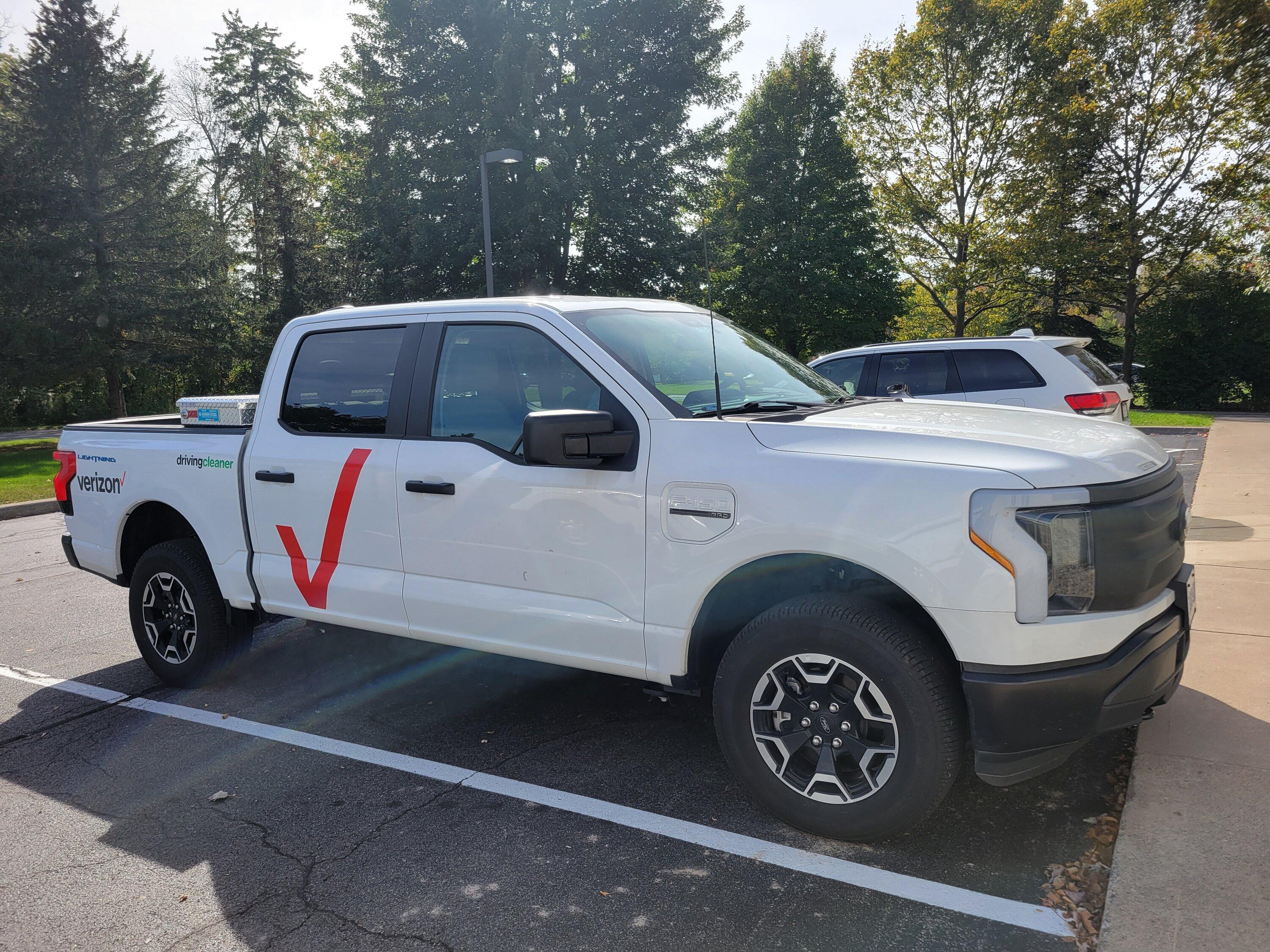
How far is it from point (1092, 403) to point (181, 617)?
7.66 metres

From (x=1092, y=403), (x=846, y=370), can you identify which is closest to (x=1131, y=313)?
(x=846, y=370)

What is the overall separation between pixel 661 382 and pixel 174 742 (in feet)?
9.80

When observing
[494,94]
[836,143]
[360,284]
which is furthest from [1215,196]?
[360,284]

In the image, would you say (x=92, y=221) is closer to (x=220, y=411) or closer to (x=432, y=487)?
(x=220, y=411)

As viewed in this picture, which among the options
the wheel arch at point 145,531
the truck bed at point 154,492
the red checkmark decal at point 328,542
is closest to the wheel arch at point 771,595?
the red checkmark decal at point 328,542

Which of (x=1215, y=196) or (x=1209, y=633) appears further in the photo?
(x=1215, y=196)

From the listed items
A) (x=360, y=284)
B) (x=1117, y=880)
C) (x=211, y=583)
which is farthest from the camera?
(x=360, y=284)

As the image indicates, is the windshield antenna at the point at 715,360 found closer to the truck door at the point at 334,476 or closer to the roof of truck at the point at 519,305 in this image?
the roof of truck at the point at 519,305

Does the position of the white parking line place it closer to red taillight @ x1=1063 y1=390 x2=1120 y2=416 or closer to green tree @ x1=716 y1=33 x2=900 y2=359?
red taillight @ x1=1063 y1=390 x2=1120 y2=416

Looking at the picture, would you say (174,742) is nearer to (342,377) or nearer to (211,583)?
(211,583)

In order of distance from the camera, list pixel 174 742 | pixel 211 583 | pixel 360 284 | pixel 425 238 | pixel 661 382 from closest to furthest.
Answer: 1. pixel 661 382
2. pixel 174 742
3. pixel 211 583
4. pixel 425 238
5. pixel 360 284

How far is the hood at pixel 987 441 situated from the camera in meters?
2.94

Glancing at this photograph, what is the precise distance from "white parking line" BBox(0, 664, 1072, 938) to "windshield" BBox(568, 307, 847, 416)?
1.59m

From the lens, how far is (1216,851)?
119 inches
